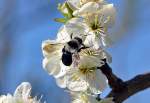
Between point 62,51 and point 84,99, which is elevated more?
point 62,51

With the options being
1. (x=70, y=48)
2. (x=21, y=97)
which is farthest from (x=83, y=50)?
(x=21, y=97)

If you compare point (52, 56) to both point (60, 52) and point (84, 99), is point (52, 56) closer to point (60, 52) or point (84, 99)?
point (60, 52)

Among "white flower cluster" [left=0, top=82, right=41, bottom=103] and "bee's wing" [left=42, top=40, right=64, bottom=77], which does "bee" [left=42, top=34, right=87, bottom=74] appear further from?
"white flower cluster" [left=0, top=82, right=41, bottom=103]

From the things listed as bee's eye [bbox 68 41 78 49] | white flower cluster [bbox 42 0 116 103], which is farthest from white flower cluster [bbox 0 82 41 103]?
bee's eye [bbox 68 41 78 49]

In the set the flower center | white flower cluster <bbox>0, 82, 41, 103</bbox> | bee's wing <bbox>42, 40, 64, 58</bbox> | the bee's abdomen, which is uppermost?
bee's wing <bbox>42, 40, 64, 58</bbox>

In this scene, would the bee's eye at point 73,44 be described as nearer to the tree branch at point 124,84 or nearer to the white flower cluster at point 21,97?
the tree branch at point 124,84

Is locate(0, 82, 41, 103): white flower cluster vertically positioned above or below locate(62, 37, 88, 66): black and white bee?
below

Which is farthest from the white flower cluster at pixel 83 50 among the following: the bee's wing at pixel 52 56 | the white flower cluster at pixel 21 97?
the white flower cluster at pixel 21 97
